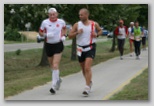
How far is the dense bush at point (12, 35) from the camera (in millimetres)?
8504

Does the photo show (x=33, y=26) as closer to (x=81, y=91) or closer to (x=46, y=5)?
(x=46, y=5)

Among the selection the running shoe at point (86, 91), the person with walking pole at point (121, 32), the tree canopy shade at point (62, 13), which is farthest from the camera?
the person with walking pole at point (121, 32)

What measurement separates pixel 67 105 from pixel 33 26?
2.26 metres

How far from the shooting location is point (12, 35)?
29.3 feet

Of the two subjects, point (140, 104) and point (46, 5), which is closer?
point (140, 104)

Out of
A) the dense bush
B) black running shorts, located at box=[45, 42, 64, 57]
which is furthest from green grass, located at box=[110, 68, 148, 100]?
the dense bush

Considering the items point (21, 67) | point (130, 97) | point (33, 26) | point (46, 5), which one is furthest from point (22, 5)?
point (21, 67)

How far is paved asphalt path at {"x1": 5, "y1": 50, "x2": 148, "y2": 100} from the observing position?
804cm

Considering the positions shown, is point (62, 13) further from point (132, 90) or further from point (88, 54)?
point (132, 90)

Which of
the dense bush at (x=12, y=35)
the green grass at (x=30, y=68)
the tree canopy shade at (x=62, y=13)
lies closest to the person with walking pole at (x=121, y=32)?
the green grass at (x=30, y=68)

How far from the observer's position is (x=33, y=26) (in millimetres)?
9297

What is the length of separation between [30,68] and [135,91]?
4.40 metres

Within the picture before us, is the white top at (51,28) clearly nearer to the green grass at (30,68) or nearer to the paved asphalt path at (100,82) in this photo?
the paved asphalt path at (100,82)

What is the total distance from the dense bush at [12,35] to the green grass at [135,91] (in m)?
2.19
